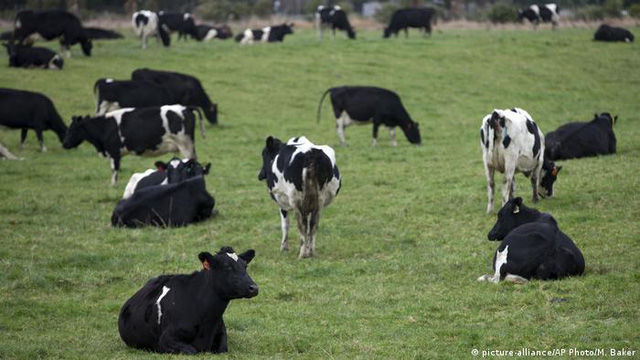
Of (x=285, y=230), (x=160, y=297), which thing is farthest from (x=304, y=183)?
(x=160, y=297)

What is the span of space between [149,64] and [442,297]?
29373 millimetres

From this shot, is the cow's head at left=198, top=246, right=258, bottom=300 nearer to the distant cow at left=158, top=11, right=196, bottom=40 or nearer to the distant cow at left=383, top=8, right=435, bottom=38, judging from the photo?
the distant cow at left=158, top=11, right=196, bottom=40

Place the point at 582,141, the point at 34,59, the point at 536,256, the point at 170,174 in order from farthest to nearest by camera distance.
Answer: the point at 34,59 → the point at 582,141 → the point at 170,174 → the point at 536,256

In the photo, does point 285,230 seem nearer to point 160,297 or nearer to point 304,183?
point 304,183

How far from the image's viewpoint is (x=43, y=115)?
28.2 meters

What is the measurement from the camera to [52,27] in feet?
133

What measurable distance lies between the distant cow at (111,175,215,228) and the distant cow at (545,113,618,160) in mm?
8590

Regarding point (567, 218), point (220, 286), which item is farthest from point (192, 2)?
point (220, 286)

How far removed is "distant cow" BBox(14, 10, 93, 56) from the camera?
131 feet

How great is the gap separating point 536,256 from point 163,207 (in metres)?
7.77

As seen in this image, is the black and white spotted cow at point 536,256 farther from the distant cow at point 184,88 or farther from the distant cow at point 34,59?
the distant cow at point 34,59

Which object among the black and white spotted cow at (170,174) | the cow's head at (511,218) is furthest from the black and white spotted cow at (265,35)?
the cow's head at (511,218)

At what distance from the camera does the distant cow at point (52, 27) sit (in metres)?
40.0

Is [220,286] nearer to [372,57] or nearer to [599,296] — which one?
[599,296]
